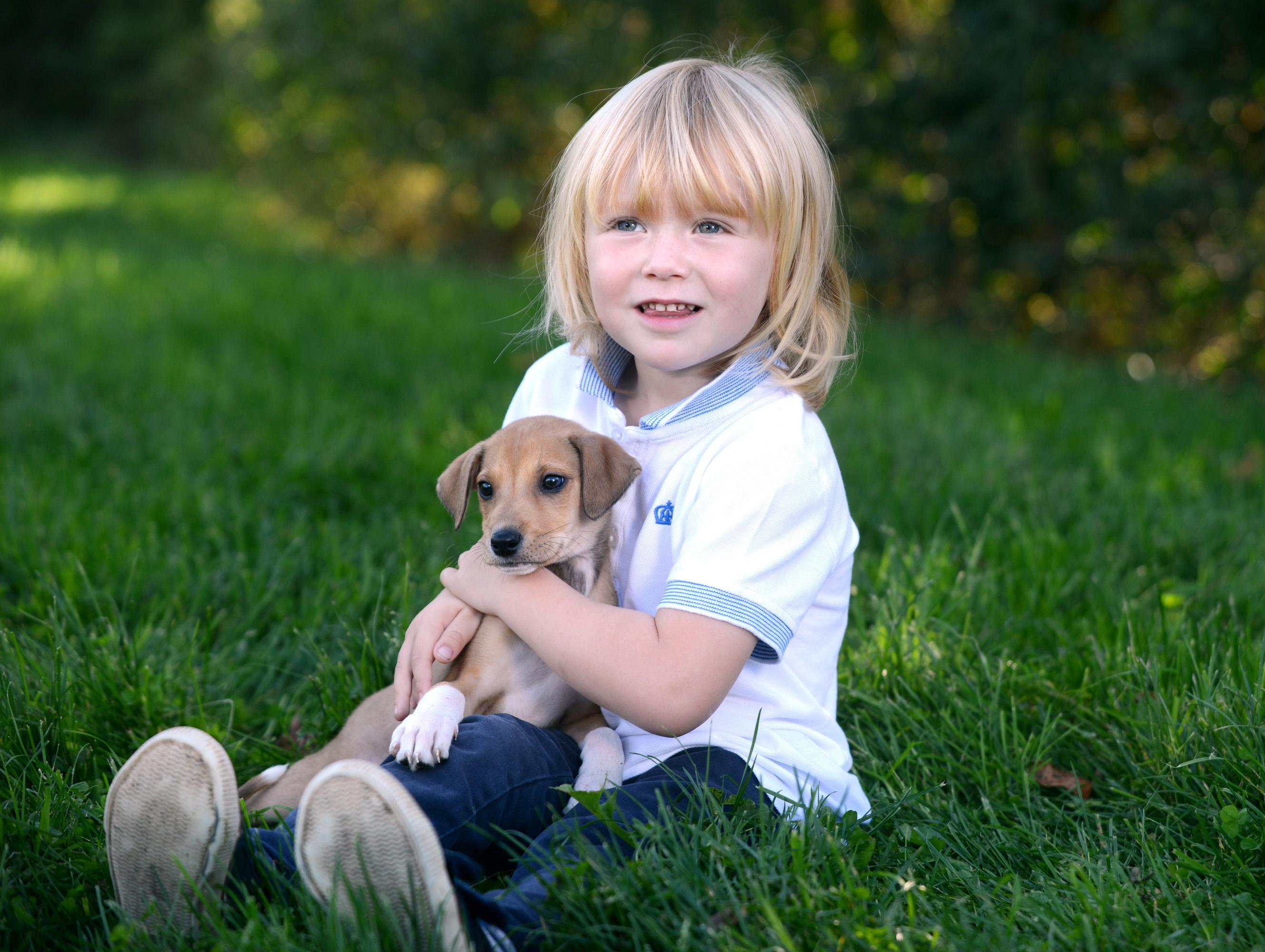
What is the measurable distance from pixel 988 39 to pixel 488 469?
27.7 ft

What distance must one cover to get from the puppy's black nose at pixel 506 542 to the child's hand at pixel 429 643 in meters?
0.29

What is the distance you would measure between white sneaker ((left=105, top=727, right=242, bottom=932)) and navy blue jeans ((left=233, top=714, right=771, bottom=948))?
10 cm

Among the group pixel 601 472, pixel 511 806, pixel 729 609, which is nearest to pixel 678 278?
pixel 601 472

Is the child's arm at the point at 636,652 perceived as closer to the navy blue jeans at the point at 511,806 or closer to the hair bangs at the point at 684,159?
the navy blue jeans at the point at 511,806

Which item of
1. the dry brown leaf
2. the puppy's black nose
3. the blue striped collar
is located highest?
the blue striped collar

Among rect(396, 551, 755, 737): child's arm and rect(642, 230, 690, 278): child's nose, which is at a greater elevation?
rect(642, 230, 690, 278): child's nose

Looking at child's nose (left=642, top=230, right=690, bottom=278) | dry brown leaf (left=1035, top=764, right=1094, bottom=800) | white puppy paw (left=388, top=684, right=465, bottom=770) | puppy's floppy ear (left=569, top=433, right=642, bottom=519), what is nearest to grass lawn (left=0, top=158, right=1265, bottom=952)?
dry brown leaf (left=1035, top=764, right=1094, bottom=800)

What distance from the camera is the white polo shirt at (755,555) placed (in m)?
2.34

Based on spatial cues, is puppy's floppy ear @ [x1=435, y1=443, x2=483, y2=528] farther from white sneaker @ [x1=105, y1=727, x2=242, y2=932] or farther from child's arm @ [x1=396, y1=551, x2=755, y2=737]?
white sneaker @ [x1=105, y1=727, x2=242, y2=932]

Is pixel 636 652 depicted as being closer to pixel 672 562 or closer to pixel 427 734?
pixel 672 562

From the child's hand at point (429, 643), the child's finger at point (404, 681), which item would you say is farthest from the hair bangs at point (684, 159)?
the child's finger at point (404, 681)

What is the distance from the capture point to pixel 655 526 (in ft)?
8.53

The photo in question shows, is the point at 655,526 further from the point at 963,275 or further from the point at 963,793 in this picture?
the point at 963,275

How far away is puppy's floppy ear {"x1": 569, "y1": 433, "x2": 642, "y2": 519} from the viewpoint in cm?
250
